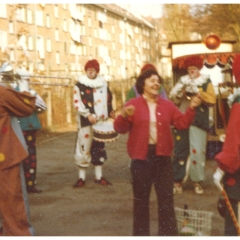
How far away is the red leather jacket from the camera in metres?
4.99

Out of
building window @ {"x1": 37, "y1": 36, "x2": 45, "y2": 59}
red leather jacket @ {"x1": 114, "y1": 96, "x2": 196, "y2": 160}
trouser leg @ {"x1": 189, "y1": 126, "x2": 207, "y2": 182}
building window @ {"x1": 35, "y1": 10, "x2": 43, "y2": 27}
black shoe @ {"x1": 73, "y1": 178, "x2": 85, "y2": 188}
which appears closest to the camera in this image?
red leather jacket @ {"x1": 114, "y1": 96, "x2": 196, "y2": 160}

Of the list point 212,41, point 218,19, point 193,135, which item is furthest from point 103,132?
point 218,19

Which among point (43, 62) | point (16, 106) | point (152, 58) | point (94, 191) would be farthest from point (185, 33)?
point (16, 106)

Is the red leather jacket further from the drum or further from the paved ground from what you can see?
the drum

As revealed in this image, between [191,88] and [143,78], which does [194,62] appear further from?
[143,78]

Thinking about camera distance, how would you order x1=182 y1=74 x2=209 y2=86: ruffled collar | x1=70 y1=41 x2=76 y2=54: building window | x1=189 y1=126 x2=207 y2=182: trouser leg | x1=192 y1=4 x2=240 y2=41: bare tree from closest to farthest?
x1=182 y1=74 x2=209 y2=86: ruffled collar → x1=189 y1=126 x2=207 y2=182: trouser leg → x1=192 y1=4 x2=240 y2=41: bare tree → x1=70 y1=41 x2=76 y2=54: building window

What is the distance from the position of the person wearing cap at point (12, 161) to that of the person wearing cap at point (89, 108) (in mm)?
2610

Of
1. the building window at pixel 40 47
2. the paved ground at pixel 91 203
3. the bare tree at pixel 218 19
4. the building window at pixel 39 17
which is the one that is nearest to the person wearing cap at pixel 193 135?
the paved ground at pixel 91 203

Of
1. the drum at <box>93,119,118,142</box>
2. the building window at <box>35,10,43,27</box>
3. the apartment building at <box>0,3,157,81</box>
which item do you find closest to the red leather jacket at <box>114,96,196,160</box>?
the drum at <box>93,119,118,142</box>

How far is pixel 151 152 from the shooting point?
5012mm

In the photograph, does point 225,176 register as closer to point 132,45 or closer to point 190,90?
point 190,90

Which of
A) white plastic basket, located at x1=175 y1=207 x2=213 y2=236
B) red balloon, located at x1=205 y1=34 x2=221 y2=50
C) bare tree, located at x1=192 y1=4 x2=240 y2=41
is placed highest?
bare tree, located at x1=192 y1=4 x2=240 y2=41

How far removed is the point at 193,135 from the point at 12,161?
292 centimetres

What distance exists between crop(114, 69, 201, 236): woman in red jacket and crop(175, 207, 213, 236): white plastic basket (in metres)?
0.11
